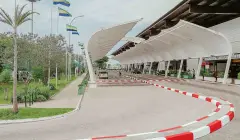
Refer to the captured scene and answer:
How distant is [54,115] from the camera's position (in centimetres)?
953

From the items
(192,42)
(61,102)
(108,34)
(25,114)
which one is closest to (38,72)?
(108,34)

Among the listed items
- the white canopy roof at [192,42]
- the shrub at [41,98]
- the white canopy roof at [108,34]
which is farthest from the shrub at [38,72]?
the white canopy roof at [192,42]

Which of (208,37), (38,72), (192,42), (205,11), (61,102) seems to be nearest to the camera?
(61,102)

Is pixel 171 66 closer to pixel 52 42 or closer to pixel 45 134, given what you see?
pixel 52 42

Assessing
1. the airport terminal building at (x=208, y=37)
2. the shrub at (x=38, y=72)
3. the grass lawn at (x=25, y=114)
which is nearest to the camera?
the grass lawn at (x=25, y=114)

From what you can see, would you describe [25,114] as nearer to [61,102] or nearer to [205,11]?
[61,102]

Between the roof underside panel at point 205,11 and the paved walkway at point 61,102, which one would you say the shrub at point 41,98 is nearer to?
the paved walkway at point 61,102

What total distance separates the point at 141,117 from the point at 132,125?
1.41m

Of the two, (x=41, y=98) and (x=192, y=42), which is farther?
(x=192, y=42)

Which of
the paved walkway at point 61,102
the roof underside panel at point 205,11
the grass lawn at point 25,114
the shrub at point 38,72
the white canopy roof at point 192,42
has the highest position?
the roof underside panel at point 205,11

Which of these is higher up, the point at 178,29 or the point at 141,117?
the point at 178,29

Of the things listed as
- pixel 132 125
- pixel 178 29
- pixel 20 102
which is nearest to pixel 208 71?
pixel 178 29

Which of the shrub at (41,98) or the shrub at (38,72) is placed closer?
the shrub at (41,98)

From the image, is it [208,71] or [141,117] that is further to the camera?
[208,71]
